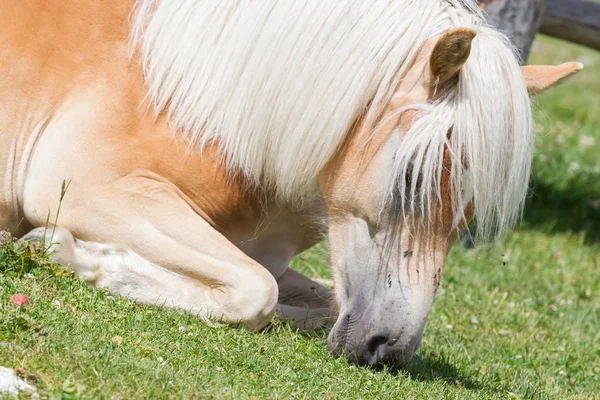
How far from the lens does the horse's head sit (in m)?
3.16

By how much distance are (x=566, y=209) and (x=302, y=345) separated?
17.7 ft

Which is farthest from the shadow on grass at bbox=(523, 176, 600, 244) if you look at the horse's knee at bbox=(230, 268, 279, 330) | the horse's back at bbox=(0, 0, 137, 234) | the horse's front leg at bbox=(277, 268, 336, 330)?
the horse's back at bbox=(0, 0, 137, 234)

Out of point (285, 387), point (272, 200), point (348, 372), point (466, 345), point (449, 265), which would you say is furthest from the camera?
point (449, 265)

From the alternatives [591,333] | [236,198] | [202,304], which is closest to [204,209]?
[236,198]

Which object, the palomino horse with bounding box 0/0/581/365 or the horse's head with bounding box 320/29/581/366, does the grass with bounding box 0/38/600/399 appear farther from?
the horse's head with bounding box 320/29/581/366

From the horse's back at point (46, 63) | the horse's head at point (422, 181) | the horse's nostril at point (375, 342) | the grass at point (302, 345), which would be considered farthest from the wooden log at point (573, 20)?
the horse's nostril at point (375, 342)

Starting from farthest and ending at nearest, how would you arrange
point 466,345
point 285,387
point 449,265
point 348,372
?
point 449,265 → point 466,345 → point 348,372 → point 285,387

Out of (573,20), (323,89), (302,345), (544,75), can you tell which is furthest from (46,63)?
(573,20)

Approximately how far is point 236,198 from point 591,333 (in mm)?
2605

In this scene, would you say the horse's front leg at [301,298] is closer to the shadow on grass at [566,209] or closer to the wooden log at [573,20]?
the shadow on grass at [566,209]

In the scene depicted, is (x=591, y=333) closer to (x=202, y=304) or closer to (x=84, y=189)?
(x=202, y=304)

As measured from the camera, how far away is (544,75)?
3578 mm

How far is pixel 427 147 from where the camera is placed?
10.4ft

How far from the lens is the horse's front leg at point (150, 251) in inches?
138
